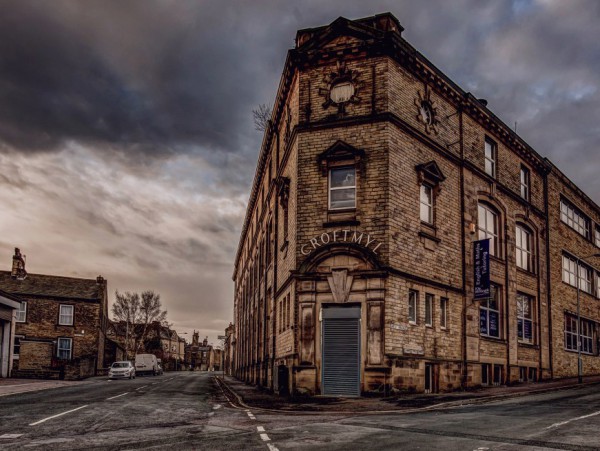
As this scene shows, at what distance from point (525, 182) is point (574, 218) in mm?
8402

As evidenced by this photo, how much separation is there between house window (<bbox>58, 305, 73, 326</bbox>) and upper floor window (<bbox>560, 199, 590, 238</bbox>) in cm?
4012

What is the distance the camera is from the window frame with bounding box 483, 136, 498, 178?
2923 centimetres

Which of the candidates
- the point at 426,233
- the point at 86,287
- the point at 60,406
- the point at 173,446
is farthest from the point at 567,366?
the point at 86,287

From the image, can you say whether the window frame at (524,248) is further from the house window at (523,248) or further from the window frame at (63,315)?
the window frame at (63,315)

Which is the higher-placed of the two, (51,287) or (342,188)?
(342,188)

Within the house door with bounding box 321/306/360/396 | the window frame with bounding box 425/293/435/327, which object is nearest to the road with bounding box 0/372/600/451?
the house door with bounding box 321/306/360/396

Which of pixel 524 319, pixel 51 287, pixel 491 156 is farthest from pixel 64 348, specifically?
pixel 491 156

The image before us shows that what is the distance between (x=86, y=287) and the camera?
190 ft

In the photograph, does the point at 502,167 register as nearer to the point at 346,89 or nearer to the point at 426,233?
the point at 426,233

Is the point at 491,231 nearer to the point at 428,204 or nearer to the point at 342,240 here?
the point at 428,204

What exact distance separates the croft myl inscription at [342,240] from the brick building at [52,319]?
112ft

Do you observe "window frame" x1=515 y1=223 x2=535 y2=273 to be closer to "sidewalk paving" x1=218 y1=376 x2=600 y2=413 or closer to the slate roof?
"sidewalk paving" x1=218 y1=376 x2=600 y2=413

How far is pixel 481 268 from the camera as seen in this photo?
25703 millimetres

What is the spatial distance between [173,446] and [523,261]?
86.2ft
